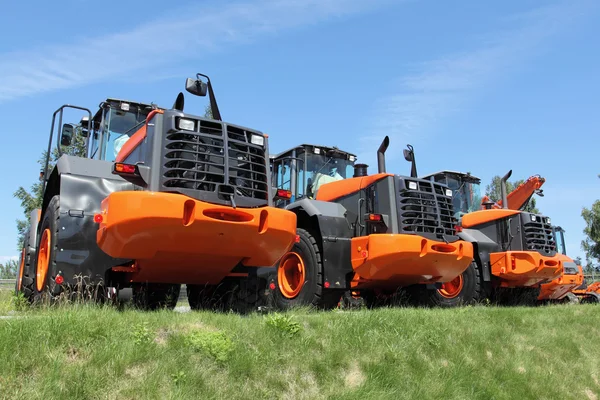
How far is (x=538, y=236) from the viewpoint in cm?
1165

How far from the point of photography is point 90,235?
6238 mm

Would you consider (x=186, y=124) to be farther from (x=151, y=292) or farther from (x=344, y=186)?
(x=344, y=186)

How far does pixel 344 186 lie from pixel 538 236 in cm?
488

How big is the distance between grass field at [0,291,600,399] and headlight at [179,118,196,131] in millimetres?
1929

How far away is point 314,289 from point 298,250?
720mm

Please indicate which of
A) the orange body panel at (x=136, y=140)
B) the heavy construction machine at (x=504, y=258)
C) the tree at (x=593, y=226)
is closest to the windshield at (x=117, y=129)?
the orange body panel at (x=136, y=140)

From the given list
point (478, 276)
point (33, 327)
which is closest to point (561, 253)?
point (478, 276)

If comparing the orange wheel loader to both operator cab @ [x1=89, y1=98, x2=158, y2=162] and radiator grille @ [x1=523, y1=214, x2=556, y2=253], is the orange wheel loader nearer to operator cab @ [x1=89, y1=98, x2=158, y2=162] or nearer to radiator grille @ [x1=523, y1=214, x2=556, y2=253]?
radiator grille @ [x1=523, y1=214, x2=556, y2=253]

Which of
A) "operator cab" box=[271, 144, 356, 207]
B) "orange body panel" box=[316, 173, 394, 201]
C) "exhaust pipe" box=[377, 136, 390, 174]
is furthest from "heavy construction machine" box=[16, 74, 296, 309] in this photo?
"operator cab" box=[271, 144, 356, 207]

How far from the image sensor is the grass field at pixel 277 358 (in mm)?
3775

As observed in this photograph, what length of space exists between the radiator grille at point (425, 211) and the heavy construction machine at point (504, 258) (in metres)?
1.06

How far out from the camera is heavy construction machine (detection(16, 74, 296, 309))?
528cm

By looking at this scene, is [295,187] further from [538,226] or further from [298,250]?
[538,226]

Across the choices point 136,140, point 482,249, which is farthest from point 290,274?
point 482,249
